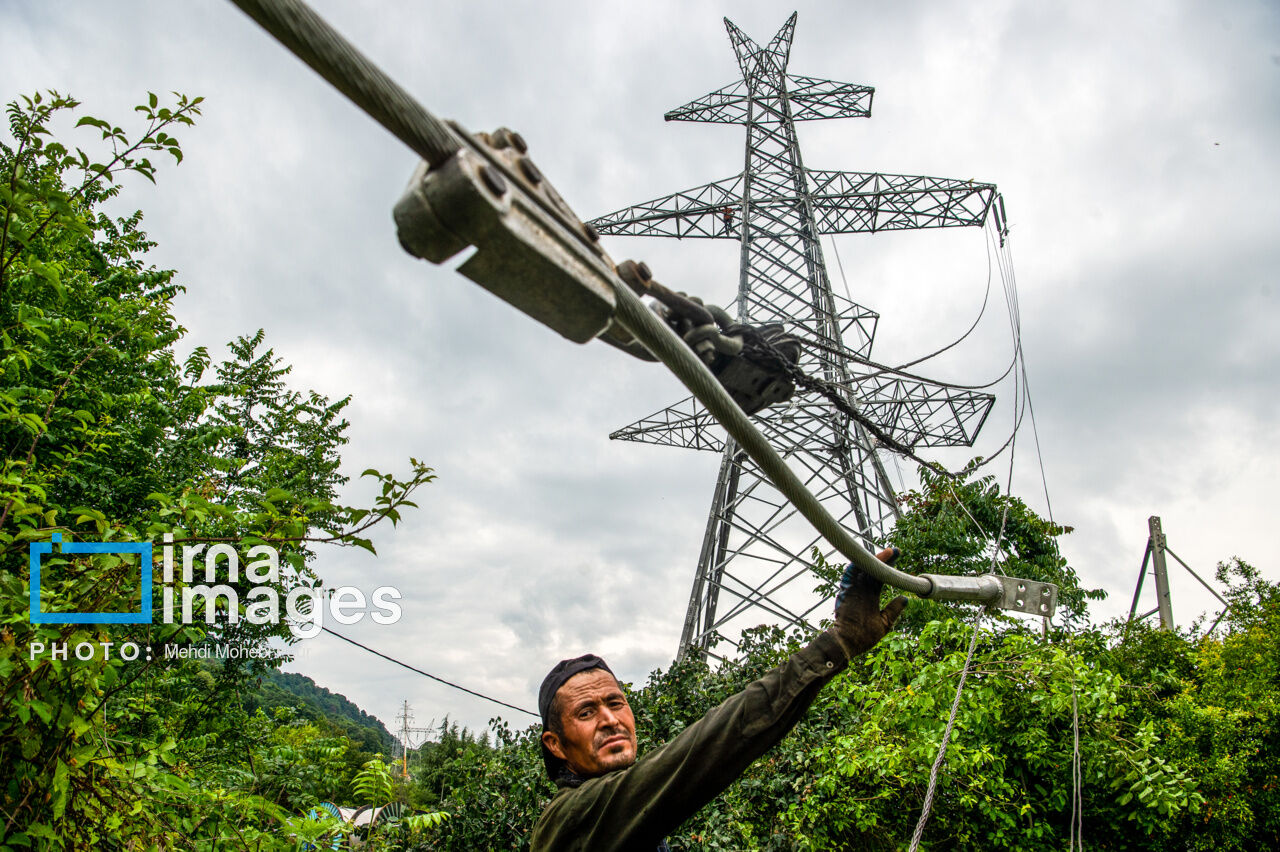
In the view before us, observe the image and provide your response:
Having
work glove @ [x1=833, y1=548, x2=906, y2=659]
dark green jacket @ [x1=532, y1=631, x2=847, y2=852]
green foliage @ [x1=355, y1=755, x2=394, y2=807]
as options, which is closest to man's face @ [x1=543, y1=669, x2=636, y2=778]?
dark green jacket @ [x1=532, y1=631, x2=847, y2=852]

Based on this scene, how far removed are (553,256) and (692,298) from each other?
0.58 metres

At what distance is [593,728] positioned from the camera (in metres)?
2.13

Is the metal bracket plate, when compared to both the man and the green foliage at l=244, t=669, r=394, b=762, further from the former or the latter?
the green foliage at l=244, t=669, r=394, b=762

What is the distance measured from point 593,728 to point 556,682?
0.71 ft

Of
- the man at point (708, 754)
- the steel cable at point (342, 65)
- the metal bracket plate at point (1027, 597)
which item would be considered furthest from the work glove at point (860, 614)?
the steel cable at point (342, 65)

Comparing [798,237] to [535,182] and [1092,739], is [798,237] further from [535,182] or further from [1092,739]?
[535,182]

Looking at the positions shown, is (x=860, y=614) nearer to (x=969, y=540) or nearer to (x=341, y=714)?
(x=969, y=540)

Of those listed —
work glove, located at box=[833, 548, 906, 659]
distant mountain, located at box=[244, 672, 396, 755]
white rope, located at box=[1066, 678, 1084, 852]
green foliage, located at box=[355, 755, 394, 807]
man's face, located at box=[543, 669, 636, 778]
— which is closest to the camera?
work glove, located at box=[833, 548, 906, 659]

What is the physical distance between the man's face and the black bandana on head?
0.02 meters

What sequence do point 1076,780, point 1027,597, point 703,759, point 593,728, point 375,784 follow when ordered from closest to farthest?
point 703,759, point 593,728, point 1027,597, point 1076,780, point 375,784

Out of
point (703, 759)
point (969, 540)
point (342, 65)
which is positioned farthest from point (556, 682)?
point (969, 540)

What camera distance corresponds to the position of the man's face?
82.5 inches

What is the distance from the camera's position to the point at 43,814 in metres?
1.94

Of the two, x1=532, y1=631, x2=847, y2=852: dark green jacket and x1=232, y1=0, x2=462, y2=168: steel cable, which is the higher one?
x1=232, y1=0, x2=462, y2=168: steel cable
